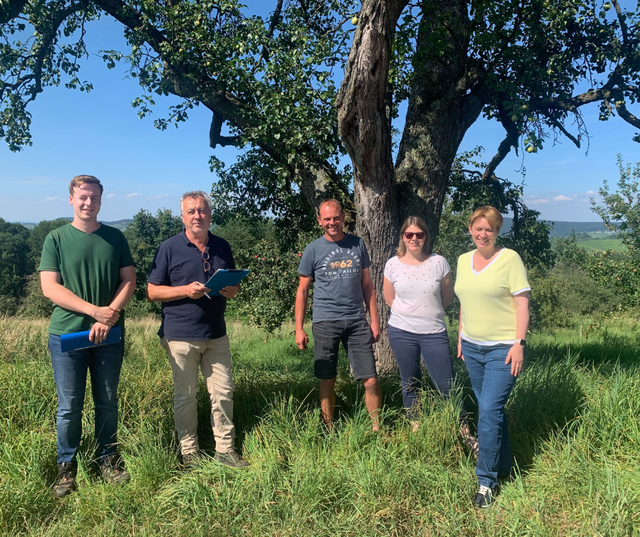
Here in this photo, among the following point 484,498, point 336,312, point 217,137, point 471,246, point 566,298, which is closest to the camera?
point 484,498

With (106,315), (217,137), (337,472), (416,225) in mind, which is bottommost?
(337,472)

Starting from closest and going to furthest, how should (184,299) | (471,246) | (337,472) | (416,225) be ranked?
(337,472) → (184,299) → (416,225) → (471,246)

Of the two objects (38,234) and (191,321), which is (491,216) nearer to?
(191,321)

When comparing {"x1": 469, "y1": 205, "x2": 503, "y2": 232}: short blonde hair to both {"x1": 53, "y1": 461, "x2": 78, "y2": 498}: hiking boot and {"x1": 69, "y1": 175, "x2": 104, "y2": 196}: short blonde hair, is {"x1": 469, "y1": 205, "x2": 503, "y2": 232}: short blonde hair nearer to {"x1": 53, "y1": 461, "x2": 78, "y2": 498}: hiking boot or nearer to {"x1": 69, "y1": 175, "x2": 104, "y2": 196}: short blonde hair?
{"x1": 69, "y1": 175, "x2": 104, "y2": 196}: short blonde hair

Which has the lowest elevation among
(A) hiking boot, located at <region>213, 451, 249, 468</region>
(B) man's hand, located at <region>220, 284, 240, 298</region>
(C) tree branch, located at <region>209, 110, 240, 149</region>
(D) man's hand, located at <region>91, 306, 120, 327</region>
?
(A) hiking boot, located at <region>213, 451, 249, 468</region>

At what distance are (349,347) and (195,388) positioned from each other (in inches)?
49.1

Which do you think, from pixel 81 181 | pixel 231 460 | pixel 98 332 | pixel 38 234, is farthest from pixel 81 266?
pixel 38 234

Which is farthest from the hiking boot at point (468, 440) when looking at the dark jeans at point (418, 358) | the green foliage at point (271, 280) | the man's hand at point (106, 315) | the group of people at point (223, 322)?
the green foliage at point (271, 280)

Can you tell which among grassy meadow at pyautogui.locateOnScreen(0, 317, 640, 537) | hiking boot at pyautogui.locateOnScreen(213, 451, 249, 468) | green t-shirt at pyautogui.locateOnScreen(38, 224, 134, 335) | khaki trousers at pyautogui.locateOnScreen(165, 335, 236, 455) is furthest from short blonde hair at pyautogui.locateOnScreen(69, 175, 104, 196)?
hiking boot at pyautogui.locateOnScreen(213, 451, 249, 468)

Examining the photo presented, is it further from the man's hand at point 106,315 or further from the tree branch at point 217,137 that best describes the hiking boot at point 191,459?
the tree branch at point 217,137

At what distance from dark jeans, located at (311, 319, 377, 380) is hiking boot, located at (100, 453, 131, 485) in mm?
1536

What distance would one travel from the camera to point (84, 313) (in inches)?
112

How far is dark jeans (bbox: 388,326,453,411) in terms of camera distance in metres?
3.27

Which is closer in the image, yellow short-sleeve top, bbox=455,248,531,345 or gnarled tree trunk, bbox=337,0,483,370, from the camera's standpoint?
yellow short-sleeve top, bbox=455,248,531,345
